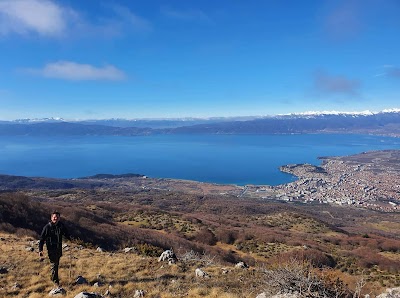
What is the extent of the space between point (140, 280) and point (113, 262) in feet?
7.87

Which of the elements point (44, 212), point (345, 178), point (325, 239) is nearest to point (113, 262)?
point (44, 212)

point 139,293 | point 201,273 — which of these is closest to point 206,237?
point 201,273

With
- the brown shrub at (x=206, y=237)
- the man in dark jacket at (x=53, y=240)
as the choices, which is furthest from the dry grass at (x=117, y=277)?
the brown shrub at (x=206, y=237)

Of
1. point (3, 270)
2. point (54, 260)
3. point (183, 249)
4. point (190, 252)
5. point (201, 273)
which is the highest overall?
point (54, 260)

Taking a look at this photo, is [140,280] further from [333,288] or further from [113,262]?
[333,288]

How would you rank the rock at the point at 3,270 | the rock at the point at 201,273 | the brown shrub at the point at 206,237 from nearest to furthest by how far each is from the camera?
1. the rock at the point at 3,270
2. the rock at the point at 201,273
3. the brown shrub at the point at 206,237

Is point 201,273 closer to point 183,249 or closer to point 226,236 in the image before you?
point 183,249

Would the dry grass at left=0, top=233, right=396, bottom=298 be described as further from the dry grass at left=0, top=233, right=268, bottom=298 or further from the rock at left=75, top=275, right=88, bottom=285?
the rock at left=75, top=275, right=88, bottom=285

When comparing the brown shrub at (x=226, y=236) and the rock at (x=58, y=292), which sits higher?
the rock at (x=58, y=292)

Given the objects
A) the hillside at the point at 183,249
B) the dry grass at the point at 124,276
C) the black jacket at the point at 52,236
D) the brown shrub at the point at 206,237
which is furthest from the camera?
the brown shrub at the point at 206,237

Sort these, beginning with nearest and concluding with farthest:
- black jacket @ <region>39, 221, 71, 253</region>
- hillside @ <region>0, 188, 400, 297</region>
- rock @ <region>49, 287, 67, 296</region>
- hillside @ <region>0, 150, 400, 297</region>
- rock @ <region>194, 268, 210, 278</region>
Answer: rock @ <region>49, 287, 67, 296</region> → black jacket @ <region>39, 221, 71, 253</region> → hillside @ <region>0, 150, 400, 297</region> → hillside @ <region>0, 188, 400, 297</region> → rock @ <region>194, 268, 210, 278</region>

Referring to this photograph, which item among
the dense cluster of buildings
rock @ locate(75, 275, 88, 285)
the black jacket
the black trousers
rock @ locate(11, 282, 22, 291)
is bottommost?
the dense cluster of buildings

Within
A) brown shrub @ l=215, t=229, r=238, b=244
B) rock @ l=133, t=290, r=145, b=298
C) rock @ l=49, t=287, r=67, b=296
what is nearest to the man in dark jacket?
rock @ l=49, t=287, r=67, b=296

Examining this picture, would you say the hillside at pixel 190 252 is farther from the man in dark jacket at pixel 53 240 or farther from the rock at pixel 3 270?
the man in dark jacket at pixel 53 240
